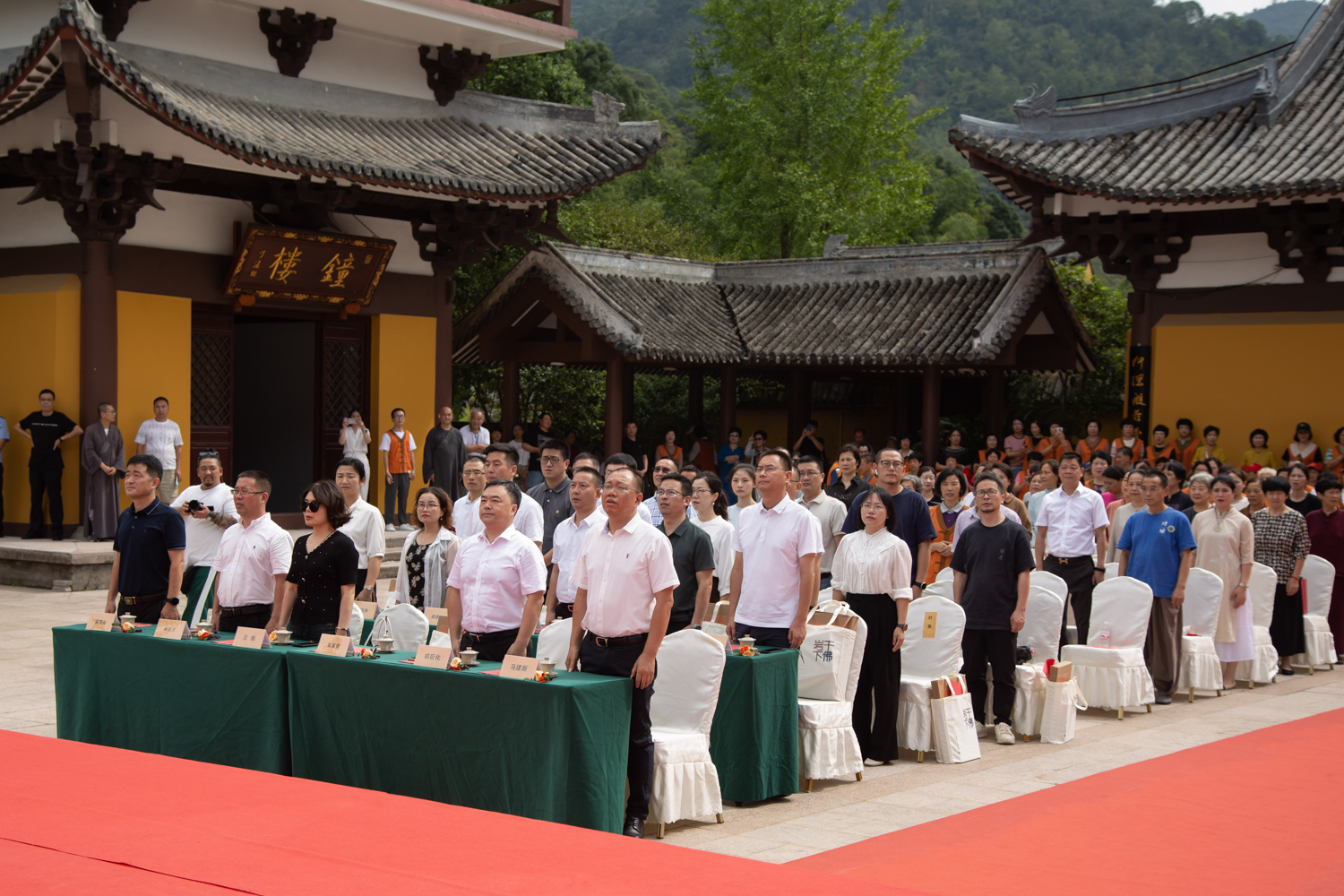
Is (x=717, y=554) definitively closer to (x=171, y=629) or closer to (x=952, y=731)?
(x=952, y=731)

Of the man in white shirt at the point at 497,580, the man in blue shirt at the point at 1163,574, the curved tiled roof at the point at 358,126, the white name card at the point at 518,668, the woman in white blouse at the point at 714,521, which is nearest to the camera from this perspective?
the white name card at the point at 518,668

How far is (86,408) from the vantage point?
13.2 metres

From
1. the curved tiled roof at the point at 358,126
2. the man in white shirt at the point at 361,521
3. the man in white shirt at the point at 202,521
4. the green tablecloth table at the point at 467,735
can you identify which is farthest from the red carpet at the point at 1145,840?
the curved tiled roof at the point at 358,126

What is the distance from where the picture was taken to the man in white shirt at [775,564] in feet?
→ 22.1

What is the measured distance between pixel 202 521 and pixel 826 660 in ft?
12.6

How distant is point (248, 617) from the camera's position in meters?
6.83

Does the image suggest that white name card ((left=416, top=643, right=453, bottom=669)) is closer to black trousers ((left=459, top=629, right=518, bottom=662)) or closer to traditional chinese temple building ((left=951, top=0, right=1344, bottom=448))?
black trousers ((left=459, top=629, right=518, bottom=662))

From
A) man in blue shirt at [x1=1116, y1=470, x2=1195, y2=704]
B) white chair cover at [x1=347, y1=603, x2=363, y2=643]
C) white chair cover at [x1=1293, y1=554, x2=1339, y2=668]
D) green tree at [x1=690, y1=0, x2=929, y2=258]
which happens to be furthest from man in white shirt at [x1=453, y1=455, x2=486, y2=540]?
green tree at [x1=690, y1=0, x2=929, y2=258]

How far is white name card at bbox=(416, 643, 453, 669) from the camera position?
5609mm

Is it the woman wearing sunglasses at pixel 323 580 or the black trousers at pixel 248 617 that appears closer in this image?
the woman wearing sunglasses at pixel 323 580

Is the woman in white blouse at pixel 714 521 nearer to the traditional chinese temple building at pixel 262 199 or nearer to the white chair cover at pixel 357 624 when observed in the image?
the white chair cover at pixel 357 624

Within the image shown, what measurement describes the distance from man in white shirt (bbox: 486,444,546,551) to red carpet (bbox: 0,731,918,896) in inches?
98.0

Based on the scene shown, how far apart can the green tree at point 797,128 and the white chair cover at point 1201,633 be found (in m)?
22.7

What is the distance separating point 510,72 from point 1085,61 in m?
51.0
